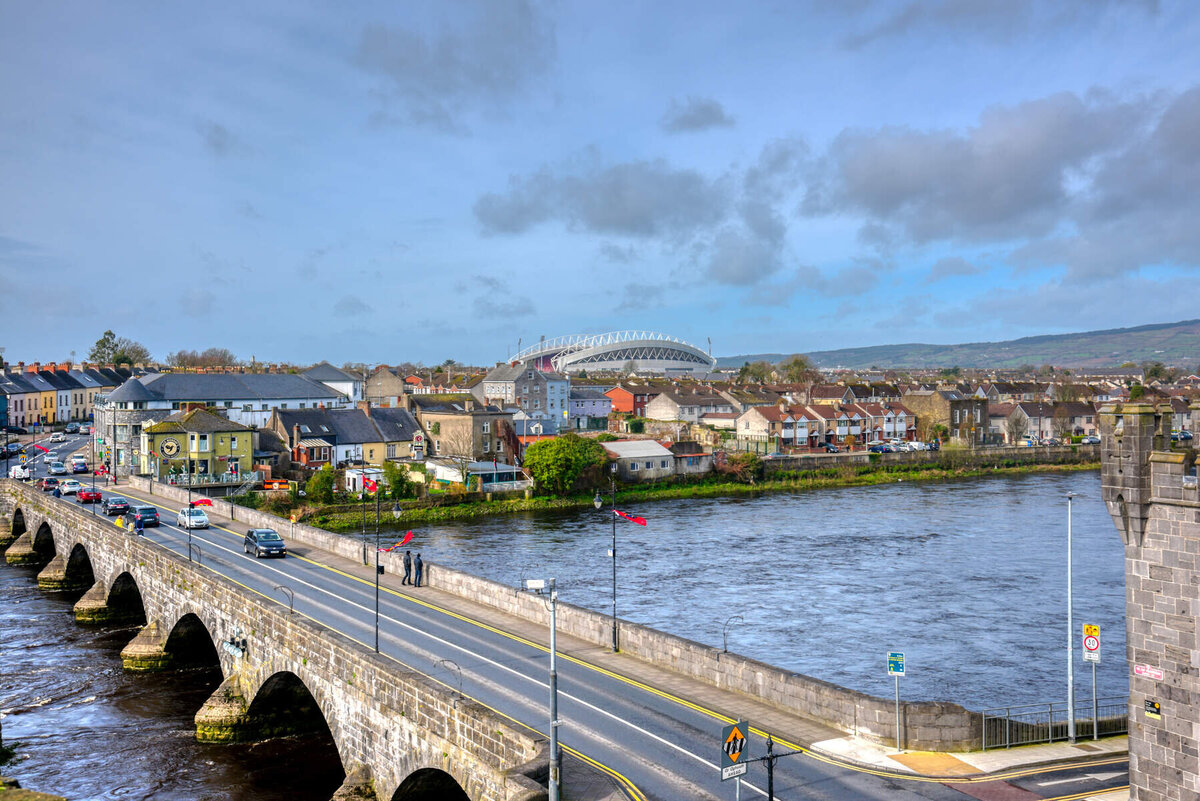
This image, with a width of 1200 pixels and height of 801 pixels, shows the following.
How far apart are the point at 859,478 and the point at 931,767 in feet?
272

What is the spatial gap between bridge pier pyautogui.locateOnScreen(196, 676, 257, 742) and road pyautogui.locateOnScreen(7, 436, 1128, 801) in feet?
10.8

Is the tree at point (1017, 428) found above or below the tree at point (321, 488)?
above

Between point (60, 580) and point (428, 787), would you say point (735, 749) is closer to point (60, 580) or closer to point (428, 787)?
point (428, 787)

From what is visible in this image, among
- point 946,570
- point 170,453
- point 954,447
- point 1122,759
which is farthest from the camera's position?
point 954,447

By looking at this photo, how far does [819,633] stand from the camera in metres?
38.3

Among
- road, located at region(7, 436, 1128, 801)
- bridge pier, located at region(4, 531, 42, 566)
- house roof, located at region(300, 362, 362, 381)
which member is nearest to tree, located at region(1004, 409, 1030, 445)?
house roof, located at region(300, 362, 362, 381)

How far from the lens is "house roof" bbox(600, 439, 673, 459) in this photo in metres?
86.9

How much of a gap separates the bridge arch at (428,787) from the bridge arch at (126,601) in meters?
25.1

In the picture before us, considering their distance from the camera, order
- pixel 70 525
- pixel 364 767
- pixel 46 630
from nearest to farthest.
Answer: pixel 364 767 < pixel 46 630 < pixel 70 525

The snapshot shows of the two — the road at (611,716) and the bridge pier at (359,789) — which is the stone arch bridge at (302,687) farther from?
the road at (611,716)

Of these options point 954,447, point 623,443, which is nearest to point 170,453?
point 623,443

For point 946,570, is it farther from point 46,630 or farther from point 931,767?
point 46,630

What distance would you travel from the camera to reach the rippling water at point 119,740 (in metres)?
24.8

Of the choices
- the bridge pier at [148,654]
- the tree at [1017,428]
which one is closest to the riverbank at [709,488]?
the tree at [1017,428]
